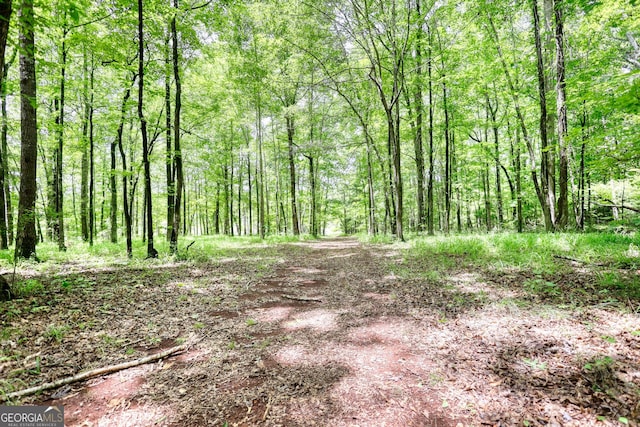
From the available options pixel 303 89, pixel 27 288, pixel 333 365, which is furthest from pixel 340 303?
pixel 303 89

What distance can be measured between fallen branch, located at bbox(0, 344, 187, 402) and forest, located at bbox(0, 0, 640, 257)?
14.3ft

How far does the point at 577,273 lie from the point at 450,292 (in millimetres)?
2174

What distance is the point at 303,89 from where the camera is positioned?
64.0 feet

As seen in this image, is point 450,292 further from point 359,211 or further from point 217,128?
point 359,211

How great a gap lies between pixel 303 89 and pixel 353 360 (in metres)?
19.6

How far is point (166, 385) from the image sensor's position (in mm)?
2654

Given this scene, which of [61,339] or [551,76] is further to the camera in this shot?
[551,76]

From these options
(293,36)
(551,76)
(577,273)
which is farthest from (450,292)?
(293,36)

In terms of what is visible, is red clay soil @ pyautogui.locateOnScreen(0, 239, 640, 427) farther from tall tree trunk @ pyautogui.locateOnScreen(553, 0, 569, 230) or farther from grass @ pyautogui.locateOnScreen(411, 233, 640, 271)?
tall tree trunk @ pyautogui.locateOnScreen(553, 0, 569, 230)

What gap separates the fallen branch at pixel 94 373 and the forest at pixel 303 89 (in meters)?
4.35

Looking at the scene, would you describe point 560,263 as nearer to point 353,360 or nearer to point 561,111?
point 353,360

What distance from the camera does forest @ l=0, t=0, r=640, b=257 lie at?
26.3ft

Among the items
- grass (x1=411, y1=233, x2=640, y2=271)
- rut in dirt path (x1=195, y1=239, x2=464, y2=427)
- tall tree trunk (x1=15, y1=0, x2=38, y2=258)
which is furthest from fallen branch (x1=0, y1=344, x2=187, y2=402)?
tall tree trunk (x1=15, y1=0, x2=38, y2=258)

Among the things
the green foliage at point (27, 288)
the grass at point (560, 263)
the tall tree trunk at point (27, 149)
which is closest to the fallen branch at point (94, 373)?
the green foliage at point (27, 288)
